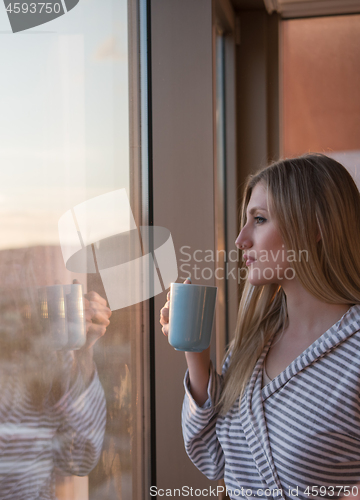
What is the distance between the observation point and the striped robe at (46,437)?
1.81 feet

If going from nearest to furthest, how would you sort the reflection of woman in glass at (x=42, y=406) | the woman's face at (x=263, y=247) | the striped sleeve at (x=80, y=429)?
the reflection of woman in glass at (x=42, y=406), the striped sleeve at (x=80, y=429), the woman's face at (x=263, y=247)

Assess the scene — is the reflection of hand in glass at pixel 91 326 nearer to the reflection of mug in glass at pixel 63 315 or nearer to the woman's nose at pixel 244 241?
the reflection of mug in glass at pixel 63 315

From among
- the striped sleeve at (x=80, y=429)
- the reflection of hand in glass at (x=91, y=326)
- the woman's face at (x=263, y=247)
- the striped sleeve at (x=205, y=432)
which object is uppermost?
the woman's face at (x=263, y=247)

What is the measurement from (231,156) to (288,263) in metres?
0.90

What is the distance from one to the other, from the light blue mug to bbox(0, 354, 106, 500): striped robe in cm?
16

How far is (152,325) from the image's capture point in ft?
3.50

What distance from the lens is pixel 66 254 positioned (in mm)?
695

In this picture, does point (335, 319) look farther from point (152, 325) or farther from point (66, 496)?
point (66, 496)

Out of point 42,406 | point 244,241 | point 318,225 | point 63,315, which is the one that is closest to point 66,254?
point 63,315

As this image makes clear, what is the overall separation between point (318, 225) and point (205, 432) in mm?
482

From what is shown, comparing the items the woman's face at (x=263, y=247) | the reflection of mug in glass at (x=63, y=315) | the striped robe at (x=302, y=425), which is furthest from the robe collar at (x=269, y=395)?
the reflection of mug in glass at (x=63, y=315)

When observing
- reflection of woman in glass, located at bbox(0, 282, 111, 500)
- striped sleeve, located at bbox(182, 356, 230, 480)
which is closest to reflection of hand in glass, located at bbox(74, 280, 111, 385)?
reflection of woman in glass, located at bbox(0, 282, 111, 500)

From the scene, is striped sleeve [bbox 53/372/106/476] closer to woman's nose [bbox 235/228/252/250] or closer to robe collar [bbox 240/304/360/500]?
robe collar [bbox 240/304/360/500]

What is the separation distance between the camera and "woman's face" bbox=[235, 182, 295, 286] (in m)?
0.90
